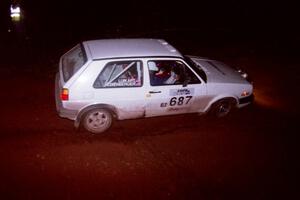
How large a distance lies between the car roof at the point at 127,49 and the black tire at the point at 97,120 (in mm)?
1107

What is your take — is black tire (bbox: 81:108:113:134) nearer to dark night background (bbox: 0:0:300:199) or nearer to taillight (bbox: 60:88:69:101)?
dark night background (bbox: 0:0:300:199)

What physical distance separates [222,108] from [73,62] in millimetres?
3441

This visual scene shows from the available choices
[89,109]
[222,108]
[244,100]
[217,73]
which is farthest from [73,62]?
[244,100]

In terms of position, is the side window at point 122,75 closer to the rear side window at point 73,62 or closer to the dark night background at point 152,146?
the rear side window at point 73,62

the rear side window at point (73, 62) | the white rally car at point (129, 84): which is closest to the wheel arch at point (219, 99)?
the white rally car at point (129, 84)

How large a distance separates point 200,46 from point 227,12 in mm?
6687

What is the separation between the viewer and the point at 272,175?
21.4 ft

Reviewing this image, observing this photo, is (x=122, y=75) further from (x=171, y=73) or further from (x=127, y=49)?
(x=171, y=73)

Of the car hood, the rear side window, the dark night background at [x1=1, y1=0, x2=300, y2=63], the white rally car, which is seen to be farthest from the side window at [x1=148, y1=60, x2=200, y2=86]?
the dark night background at [x1=1, y1=0, x2=300, y2=63]

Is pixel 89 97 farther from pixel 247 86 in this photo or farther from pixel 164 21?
pixel 164 21

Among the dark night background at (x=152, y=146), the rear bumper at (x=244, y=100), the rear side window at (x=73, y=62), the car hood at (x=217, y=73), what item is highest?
the rear side window at (x=73, y=62)

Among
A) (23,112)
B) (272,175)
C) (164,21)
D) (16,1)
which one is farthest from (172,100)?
(164,21)

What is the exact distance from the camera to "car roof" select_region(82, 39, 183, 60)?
689 centimetres

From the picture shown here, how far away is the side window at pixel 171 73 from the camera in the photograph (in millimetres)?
7121
